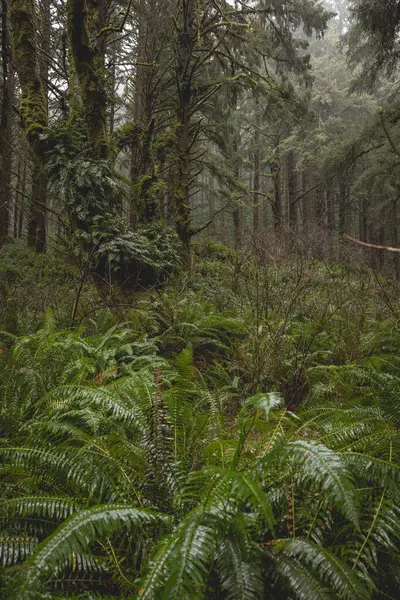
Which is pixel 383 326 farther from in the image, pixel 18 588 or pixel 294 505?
→ pixel 18 588

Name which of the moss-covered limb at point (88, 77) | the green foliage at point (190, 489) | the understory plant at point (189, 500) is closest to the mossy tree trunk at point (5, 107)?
the moss-covered limb at point (88, 77)

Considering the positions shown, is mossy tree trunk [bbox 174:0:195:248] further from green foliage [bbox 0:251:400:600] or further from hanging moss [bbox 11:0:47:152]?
green foliage [bbox 0:251:400:600]

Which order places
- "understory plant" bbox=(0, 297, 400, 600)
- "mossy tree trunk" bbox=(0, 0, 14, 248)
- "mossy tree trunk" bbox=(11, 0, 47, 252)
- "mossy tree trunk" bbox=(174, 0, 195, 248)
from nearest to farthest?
"understory plant" bbox=(0, 297, 400, 600) < "mossy tree trunk" bbox=(11, 0, 47, 252) < "mossy tree trunk" bbox=(174, 0, 195, 248) < "mossy tree trunk" bbox=(0, 0, 14, 248)

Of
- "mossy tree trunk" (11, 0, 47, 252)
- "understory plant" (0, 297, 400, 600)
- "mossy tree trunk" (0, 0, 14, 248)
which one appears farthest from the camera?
"mossy tree trunk" (0, 0, 14, 248)

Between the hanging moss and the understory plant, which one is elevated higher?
the hanging moss

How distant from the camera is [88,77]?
589 centimetres

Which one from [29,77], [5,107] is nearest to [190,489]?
[29,77]

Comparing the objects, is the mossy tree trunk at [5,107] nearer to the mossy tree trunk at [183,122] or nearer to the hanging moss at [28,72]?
the hanging moss at [28,72]

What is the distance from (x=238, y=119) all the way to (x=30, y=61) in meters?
8.87

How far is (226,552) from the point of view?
1244mm

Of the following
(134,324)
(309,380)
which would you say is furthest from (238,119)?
(309,380)

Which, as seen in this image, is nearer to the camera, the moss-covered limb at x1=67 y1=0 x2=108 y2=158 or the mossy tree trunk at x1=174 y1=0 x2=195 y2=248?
the moss-covered limb at x1=67 y1=0 x2=108 y2=158

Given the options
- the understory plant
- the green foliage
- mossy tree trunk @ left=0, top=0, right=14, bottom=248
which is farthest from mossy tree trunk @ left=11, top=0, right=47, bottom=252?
the understory plant

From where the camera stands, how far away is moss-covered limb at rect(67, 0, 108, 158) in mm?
5668
